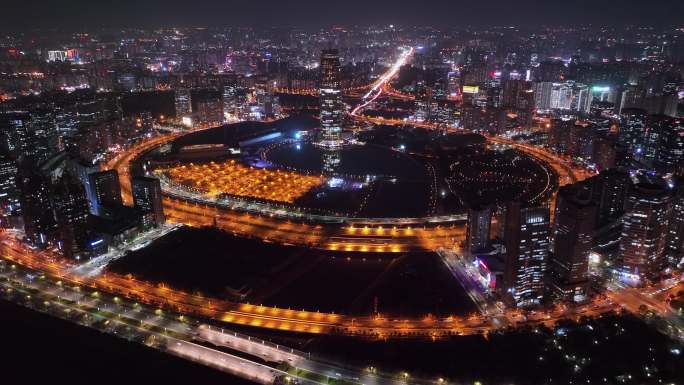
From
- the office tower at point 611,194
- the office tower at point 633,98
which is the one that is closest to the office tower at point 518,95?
the office tower at point 633,98

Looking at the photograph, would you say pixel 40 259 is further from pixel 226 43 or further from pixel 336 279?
pixel 226 43

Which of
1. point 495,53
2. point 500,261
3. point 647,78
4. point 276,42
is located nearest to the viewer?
point 500,261

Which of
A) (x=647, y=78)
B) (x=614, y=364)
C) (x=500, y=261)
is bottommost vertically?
(x=614, y=364)

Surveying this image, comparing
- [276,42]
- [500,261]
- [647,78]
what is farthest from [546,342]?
[276,42]

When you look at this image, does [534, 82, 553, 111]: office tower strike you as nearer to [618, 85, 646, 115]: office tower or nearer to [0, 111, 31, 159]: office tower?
[618, 85, 646, 115]: office tower

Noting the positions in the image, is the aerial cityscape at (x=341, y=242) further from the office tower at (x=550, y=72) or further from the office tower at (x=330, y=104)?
the office tower at (x=550, y=72)

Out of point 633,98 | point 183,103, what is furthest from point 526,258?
point 183,103

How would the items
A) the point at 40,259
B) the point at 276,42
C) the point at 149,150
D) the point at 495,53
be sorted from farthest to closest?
the point at 276,42 → the point at 495,53 → the point at 149,150 → the point at 40,259
